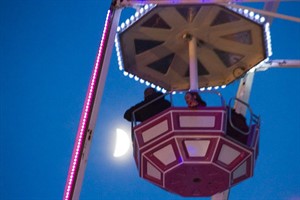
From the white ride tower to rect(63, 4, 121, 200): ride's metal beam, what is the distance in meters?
0.01

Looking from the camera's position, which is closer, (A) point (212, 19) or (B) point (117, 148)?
(B) point (117, 148)

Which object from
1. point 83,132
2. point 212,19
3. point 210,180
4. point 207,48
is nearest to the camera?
point 83,132

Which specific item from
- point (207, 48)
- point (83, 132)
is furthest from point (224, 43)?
point (83, 132)

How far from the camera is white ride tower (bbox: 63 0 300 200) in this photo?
7688 mm

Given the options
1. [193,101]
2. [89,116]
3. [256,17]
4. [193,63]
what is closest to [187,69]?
[193,63]

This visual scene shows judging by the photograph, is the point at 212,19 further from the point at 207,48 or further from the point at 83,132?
the point at 83,132

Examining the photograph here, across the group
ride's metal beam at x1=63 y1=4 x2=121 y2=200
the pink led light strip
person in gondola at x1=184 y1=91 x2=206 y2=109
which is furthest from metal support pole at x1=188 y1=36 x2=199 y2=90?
the pink led light strip

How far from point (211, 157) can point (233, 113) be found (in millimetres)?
696

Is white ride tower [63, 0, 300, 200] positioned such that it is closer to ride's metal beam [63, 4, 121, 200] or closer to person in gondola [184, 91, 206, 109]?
ride's metal beam [63, 4, 121, 200]

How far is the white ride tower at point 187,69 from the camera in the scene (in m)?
7.69

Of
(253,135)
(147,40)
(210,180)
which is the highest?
(147,40)

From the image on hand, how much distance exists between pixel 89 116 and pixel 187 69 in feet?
10.3

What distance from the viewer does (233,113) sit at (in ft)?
26.4

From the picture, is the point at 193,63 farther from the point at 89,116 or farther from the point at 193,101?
the point at 89,116
